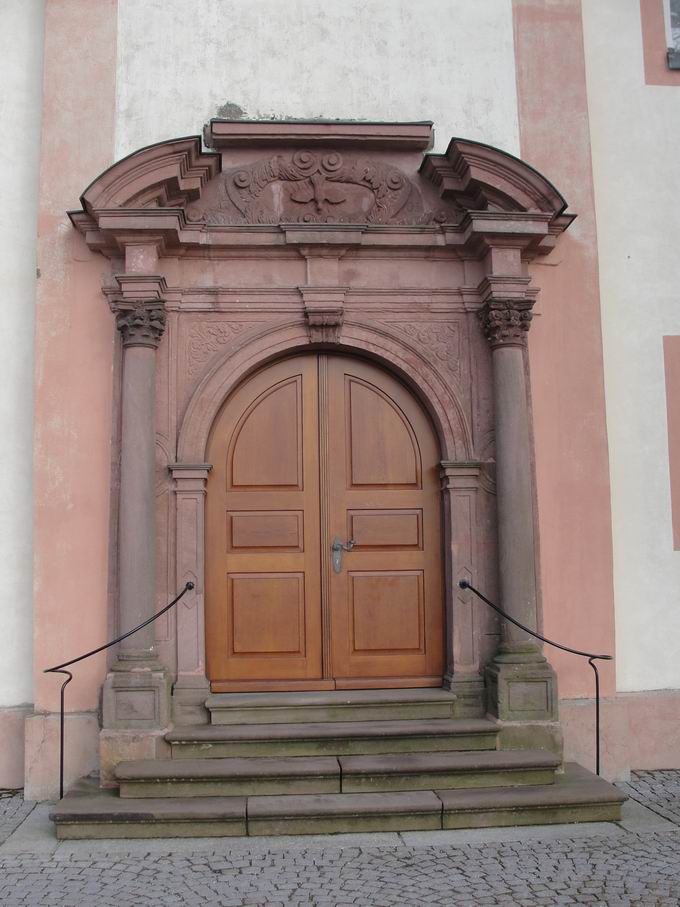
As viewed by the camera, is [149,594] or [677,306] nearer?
[149,594]

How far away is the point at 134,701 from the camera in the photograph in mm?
5441

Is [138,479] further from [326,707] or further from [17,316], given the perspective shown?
[326,707]

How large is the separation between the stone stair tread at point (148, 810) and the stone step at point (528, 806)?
1.18m

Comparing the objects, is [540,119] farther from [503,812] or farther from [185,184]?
[503,812]

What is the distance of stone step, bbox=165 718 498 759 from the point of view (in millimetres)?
5410

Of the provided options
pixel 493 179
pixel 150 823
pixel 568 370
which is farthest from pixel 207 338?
pixel 150 823

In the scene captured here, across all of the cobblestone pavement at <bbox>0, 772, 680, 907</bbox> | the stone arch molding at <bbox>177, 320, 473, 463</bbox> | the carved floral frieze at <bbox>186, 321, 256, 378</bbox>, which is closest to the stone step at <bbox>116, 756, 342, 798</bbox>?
the cobblestone pavement at <bbox>0, 772, 680, 907</bbox>

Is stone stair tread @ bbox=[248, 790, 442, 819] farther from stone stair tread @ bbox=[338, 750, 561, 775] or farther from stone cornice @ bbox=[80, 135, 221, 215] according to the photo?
stone cornice @ bbox=[80, 135, 221, 215]

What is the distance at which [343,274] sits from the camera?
20.1 ft

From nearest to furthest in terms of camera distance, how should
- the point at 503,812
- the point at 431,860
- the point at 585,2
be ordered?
the point at 431,860
the point at 503,812
the point at 585,2

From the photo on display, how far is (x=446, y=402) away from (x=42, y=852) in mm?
3609

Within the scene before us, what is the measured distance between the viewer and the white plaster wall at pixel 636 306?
20.4ft

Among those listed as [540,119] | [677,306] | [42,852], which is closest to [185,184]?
[540,119]

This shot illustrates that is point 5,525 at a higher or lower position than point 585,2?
lower
